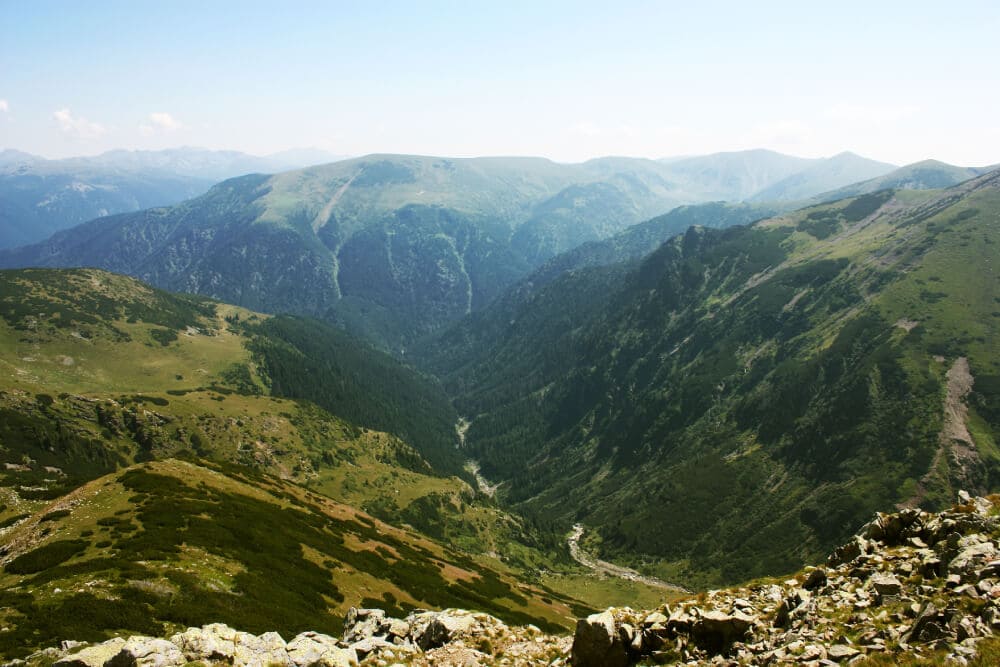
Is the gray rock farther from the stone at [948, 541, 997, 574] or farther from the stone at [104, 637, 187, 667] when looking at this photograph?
the stone at [948, 541, 997, 574]

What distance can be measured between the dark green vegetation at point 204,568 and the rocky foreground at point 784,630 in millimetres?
10489

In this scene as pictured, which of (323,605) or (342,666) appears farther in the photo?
(323,605)

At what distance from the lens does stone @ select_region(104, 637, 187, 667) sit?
26.7 metres

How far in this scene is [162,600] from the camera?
45.8m

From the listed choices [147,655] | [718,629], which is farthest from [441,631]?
[718,629]

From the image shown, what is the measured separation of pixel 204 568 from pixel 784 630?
54307 millimetres

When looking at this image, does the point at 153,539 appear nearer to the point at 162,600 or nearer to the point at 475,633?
the point at 162,600

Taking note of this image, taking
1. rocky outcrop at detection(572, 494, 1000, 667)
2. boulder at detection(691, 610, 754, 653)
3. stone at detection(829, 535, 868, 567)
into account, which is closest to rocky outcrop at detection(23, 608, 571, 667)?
rocky outcrop at detection(572, 494, 1000, 667)

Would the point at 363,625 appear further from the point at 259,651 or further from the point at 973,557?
the point at 973,557

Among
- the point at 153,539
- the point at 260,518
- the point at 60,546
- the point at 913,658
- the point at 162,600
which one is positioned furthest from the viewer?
the point at 260,518

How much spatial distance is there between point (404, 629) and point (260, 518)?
170 feet

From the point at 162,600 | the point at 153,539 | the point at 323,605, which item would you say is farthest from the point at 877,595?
the point at 153,539

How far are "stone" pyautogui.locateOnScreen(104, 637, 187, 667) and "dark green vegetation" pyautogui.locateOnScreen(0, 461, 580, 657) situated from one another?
1279 cm

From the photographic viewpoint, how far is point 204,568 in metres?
55.6
